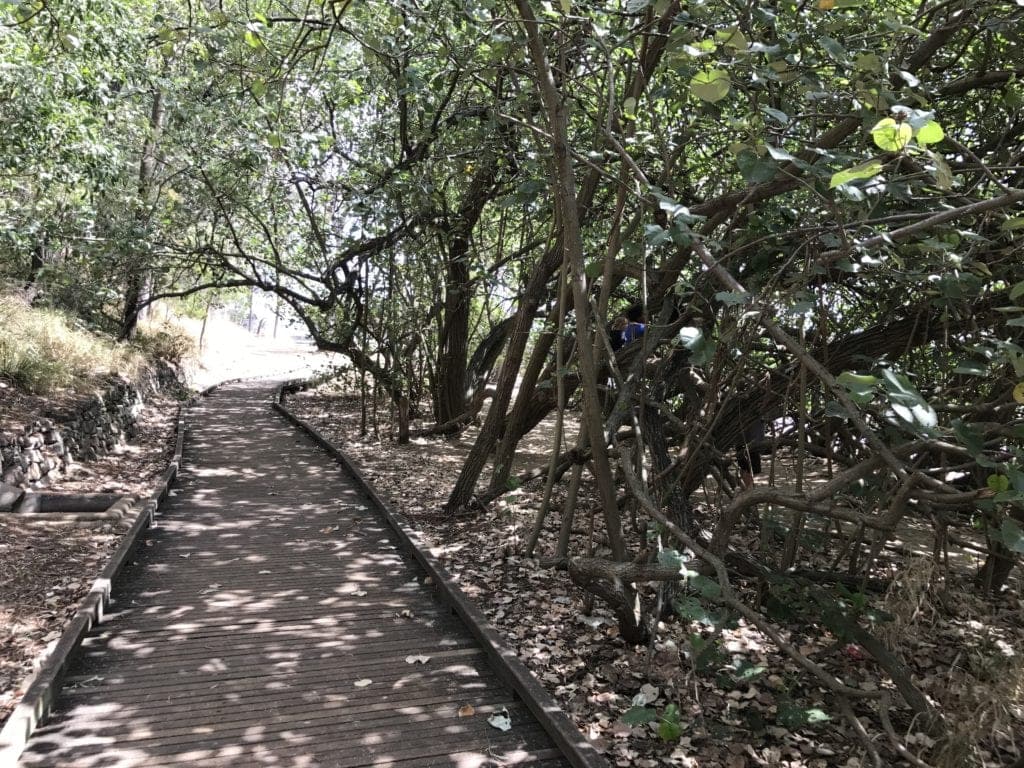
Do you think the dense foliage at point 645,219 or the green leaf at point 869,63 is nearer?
the green leaf at point 869,63

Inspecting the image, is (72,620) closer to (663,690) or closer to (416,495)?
(663,690)

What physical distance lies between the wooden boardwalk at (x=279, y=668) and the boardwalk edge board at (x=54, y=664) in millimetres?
89

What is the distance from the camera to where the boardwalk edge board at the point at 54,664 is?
3652mm

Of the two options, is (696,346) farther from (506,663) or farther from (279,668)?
(279,668)

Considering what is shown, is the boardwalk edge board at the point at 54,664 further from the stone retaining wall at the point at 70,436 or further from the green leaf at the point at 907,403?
the green leaf at the point at 907,403

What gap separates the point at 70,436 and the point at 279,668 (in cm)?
746

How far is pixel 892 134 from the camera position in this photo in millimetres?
2033

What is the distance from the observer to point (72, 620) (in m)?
4.98

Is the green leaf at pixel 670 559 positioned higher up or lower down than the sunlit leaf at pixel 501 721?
higher up

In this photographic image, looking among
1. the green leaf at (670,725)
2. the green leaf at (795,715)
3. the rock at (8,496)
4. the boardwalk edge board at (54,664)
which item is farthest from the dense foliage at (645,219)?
the rock at (8,496)

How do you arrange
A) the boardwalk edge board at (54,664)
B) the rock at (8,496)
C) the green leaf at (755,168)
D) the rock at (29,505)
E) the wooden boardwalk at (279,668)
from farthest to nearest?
the rock at (29,505) < the rock at (8,496) < the wooden boardwalk at (279,668) < the boardwalk edge board at (54,664) < the green leaf at (755,168)

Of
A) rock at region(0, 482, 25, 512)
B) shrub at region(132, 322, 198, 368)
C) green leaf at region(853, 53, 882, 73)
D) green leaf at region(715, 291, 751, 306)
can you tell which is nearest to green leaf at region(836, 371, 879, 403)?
green leaf at region(715, 291, 751, 306)

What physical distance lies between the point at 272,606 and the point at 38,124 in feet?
25.1

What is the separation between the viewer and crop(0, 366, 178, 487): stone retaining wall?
856cm
